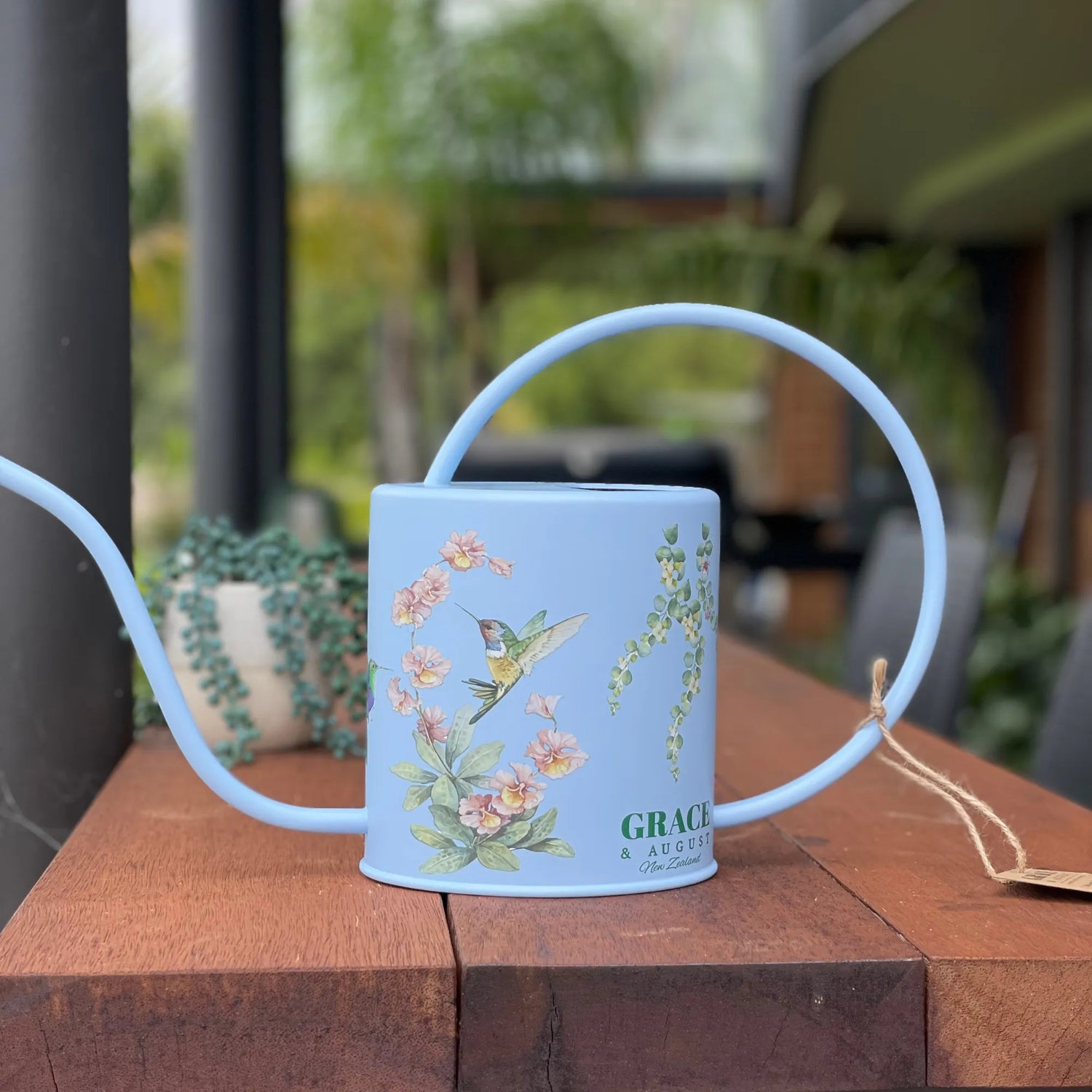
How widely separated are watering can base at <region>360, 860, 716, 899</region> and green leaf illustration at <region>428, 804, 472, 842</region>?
0.07 ft

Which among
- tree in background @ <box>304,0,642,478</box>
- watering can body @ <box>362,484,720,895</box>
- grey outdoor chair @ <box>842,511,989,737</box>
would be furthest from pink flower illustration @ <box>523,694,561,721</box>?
tree in background @ <box>304,0,642,478</box>

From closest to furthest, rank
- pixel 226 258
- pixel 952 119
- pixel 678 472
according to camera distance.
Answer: pixel 226 258
pixel 678 472
pixel 952 119

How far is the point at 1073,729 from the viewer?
1.40 meters

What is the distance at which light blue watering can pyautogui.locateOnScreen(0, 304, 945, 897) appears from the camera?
632mm

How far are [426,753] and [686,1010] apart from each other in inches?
6.5

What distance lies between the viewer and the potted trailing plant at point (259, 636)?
991 mm

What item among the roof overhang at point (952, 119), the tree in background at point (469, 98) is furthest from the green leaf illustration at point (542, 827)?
the tree in background at point (469, 98)

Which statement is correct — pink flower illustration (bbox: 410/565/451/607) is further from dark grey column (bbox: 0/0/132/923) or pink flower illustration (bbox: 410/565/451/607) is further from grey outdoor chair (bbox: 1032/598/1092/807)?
grey outdoor chair (bbox: 1032/598/1092/807)

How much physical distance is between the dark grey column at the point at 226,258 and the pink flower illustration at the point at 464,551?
6.01 feet

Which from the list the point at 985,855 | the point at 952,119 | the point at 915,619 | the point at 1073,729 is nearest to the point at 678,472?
the point at 952,119

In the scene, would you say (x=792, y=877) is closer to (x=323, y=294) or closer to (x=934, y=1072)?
(x=934, y=1072)

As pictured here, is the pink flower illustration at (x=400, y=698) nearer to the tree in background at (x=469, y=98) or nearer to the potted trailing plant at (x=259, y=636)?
the potted trailing plant at (x=259, y=636)

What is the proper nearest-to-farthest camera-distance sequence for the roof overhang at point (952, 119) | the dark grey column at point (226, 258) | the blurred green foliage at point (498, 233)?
the dark grey column at point (226, 258)
the roof overhang at point (952, 119)
the blurred green foliage at point (498, 233)

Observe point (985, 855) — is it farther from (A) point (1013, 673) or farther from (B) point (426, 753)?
(A) point (1013, 673)
